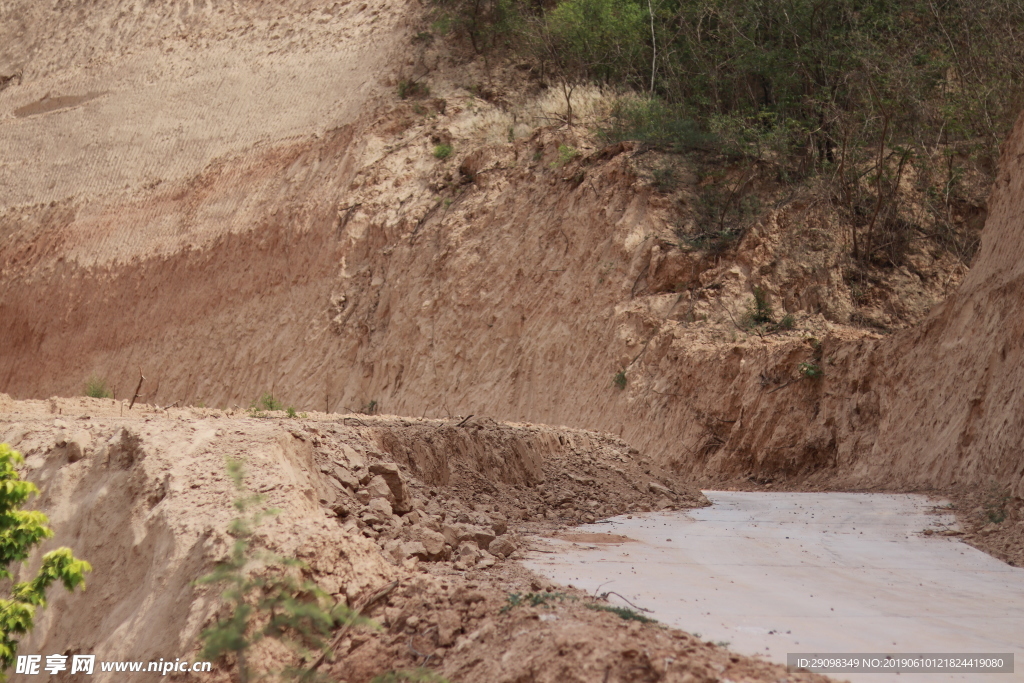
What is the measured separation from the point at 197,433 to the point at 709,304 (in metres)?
10.2

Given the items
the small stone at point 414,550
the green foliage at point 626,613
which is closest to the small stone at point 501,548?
the small stone at point 414,550

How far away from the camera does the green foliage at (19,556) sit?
17.0 feet

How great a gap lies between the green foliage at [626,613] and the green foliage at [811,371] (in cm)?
929

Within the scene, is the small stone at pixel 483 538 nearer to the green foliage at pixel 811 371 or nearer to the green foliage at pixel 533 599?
the green foliage at pixel 533 599

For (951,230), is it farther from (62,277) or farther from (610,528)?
(62,277)

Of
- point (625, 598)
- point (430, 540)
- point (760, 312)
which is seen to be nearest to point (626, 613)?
point (625, 598)

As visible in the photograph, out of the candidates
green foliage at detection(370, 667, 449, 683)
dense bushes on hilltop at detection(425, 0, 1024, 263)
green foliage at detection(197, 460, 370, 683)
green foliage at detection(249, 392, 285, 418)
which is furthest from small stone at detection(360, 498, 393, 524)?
dense bushes on hilltop at detection(425, 0, 1024, 263)

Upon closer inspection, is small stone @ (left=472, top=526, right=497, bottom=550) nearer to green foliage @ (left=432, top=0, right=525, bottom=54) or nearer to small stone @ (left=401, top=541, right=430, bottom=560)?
small stone @ (left=401, top=541, right=430, bottom=560)

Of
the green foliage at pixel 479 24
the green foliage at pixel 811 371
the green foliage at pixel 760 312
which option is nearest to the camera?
the green foliage at pixel 811 371

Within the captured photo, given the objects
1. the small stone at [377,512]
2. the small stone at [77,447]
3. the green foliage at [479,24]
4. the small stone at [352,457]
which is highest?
the green foliage at [479,24]

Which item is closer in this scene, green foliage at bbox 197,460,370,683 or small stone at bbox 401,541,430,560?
green foliage at bbox 197,460,370,683

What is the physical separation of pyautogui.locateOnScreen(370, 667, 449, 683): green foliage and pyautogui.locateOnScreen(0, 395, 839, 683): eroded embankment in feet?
0.25

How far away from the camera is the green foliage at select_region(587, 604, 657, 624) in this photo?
13.7 ft

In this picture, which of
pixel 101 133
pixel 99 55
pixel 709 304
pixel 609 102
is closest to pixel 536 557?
pixel 709 304
